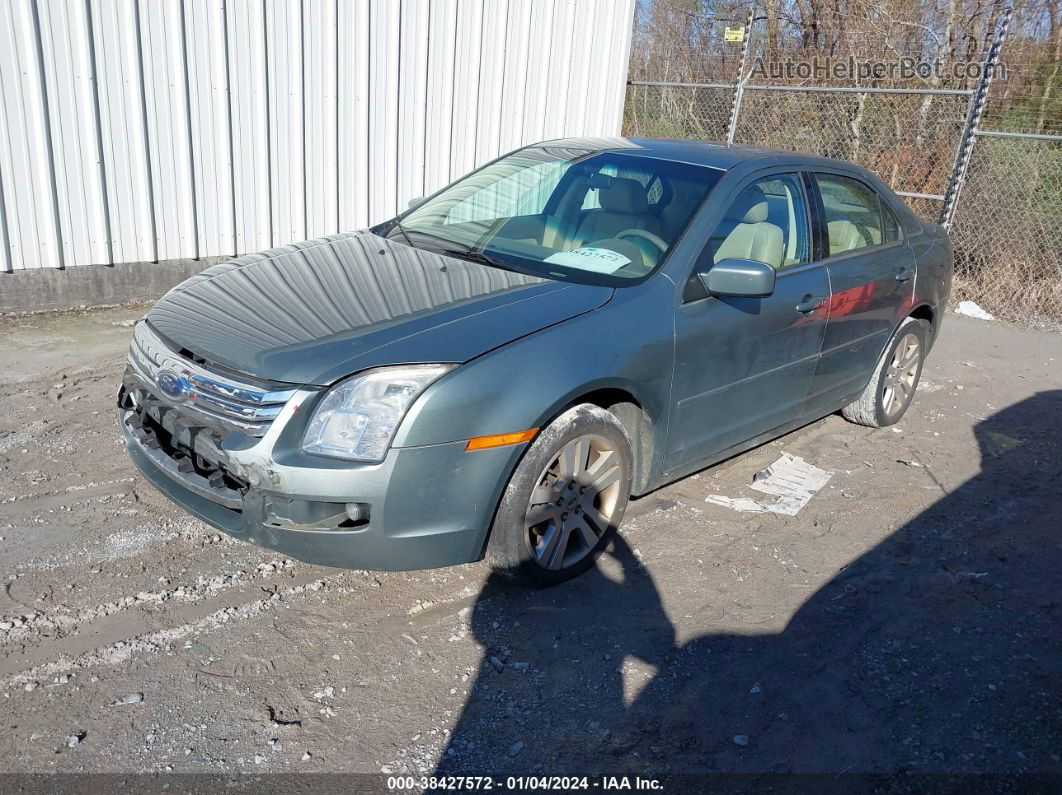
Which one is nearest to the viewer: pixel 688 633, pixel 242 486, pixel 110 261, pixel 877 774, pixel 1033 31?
pixel 877 774

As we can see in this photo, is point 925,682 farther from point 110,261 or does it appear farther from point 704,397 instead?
point 110,261

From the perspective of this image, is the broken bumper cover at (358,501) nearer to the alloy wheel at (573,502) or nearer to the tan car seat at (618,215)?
the alloy wheel at (573,502)

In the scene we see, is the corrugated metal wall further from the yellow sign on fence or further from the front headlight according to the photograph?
the front headlight

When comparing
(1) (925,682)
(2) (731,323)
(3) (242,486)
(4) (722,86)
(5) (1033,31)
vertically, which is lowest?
(1) (925,682)

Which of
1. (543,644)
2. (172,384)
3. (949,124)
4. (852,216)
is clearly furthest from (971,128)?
(172,384)

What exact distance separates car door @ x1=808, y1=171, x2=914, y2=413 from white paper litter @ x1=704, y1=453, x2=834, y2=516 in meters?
0.37

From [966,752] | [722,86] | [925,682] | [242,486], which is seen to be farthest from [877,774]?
[722,86]

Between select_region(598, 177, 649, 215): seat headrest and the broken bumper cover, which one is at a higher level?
select_region(598, 177, 649, 215): seat headrest

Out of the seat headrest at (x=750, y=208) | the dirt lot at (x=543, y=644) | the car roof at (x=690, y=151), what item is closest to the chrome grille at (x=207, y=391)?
the dirt lot at (x=543, y=644)

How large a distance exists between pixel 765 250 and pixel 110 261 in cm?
511

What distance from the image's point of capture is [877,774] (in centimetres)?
277

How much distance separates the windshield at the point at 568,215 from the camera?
391 cm

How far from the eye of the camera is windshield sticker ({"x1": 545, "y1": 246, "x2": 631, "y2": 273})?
3.84 metres

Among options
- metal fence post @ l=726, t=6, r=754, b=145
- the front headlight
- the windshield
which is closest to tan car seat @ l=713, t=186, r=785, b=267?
the windshield
